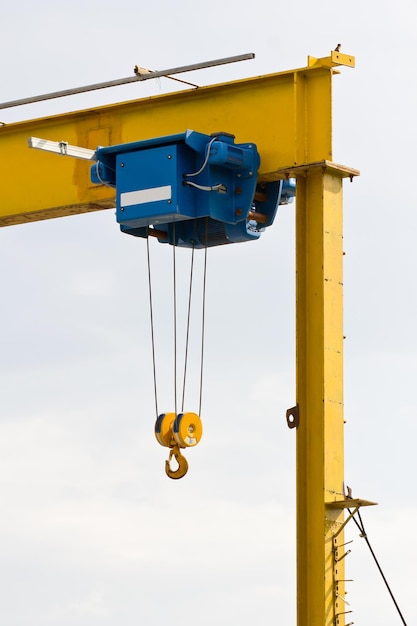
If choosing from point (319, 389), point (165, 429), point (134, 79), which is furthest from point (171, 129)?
point (319, 389)

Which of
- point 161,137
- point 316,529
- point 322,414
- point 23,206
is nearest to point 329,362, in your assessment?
point 322,414

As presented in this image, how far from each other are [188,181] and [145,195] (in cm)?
37

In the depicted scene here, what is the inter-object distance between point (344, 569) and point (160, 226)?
10.9 feet

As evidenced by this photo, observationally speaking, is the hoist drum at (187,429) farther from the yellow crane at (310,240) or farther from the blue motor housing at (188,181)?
the blue motor housing at (188,181)

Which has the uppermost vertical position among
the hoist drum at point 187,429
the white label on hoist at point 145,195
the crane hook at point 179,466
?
the white label on hoist at point 145,195

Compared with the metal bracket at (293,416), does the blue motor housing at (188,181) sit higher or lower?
higher

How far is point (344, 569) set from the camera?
1371 cm

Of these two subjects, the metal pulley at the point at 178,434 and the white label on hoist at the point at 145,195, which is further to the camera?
the white label on hoist at the point at 145,195

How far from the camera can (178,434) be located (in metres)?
14.1

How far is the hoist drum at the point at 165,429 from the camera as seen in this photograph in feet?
46.7

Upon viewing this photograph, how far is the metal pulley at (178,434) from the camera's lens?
1410 cm

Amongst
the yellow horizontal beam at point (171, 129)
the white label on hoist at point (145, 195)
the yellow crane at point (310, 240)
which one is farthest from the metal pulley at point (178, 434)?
the yellow horizontal beam at point (171, 129)

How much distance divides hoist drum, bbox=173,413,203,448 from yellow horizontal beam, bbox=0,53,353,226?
6.56ft

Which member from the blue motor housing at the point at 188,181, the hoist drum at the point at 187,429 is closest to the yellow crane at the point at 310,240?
the blue motor housing at the point at 188,181
